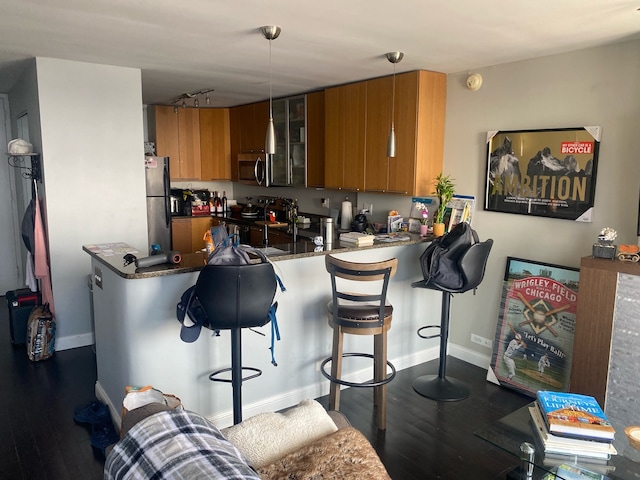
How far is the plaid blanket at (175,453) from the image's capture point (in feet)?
3.84

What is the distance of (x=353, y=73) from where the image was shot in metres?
4.18

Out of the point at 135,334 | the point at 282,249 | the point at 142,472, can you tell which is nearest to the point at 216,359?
the point at 135,334

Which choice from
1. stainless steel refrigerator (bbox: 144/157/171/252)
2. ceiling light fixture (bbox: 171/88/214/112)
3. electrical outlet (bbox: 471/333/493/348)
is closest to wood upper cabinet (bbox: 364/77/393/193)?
electrical outlet (bbox: 471/333/493/348)

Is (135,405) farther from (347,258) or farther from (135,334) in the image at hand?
(347,258)

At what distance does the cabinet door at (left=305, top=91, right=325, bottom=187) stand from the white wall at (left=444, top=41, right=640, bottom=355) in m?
1.45

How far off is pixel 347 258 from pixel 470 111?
165 cm

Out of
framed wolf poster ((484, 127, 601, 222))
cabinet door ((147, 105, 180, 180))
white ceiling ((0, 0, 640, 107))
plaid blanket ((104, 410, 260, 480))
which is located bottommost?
plaid blanket ((104, 410, 260, 480))

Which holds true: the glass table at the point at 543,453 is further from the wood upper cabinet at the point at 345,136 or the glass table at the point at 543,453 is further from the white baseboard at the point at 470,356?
the wood upper cabinet at the point at 345,136

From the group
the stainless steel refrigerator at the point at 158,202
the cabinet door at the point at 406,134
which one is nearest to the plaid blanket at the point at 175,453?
the cabinet door at the point at 406,134

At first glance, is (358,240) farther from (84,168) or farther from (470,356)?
(84,168)

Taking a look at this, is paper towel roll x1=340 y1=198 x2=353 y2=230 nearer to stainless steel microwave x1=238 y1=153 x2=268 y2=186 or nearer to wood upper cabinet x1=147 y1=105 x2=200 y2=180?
stainless steel microwave x1=238 y1=153 x2=268 y2=186

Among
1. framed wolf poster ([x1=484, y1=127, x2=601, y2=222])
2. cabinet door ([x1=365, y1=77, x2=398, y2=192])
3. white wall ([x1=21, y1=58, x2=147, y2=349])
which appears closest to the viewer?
framed wolf poster ([x1=484, y1=127, x2=601, y2=222])

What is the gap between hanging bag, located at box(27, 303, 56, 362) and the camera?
3992 millimetres

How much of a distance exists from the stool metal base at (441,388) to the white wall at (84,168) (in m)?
2.77
